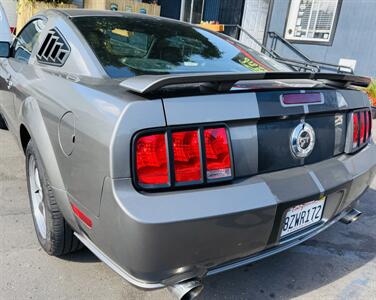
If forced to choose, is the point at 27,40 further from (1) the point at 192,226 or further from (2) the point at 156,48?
(1) the point at 192,226

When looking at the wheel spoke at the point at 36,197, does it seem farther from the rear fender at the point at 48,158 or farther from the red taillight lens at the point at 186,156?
the red taillight lens at the point at 186,156

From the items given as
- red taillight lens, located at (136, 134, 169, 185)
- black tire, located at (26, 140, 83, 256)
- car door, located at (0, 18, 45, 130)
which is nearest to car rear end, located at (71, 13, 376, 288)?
red taillight lens, located at (136, 134, 169, 185)

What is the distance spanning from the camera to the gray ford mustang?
1.54 m

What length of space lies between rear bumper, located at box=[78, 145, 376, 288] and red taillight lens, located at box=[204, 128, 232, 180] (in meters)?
0.07

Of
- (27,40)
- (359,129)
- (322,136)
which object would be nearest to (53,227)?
(322,136)

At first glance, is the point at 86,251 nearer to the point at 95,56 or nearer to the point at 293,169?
the point at 95,56

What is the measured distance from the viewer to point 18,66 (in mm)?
3014

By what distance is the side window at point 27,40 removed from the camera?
9.56 feet

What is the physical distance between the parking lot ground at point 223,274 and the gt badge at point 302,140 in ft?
3.02

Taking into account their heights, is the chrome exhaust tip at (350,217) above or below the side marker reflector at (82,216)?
below

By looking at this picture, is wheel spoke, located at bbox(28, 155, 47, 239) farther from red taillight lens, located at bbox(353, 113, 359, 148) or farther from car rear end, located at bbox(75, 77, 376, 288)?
red taillight lens, located at bbox(353, 113, 359, 148)

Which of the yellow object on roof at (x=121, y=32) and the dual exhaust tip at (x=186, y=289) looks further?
the yellow object on roof at (x=121, y=32)

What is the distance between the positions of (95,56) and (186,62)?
23.4 inches

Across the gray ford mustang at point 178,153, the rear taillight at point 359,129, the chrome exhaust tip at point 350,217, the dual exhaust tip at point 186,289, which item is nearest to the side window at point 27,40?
the gray ford mustang at point 178,153
